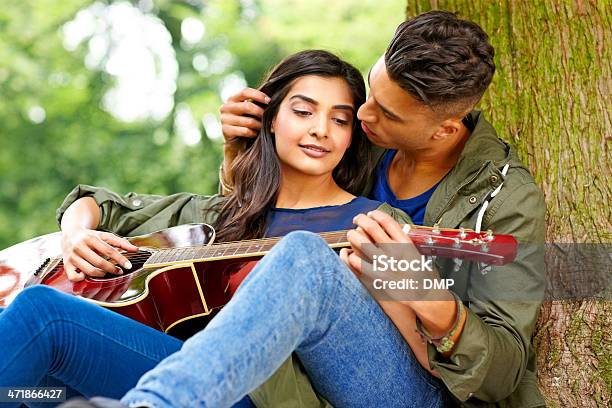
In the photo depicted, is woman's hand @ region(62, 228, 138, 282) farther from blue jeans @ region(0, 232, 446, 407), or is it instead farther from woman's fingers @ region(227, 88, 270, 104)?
woman's fingers @ region(227, 88, 270, 104)

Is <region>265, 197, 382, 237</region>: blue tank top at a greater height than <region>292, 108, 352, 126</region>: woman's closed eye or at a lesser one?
lesser

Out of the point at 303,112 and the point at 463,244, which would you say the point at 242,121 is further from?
the point at 463,244

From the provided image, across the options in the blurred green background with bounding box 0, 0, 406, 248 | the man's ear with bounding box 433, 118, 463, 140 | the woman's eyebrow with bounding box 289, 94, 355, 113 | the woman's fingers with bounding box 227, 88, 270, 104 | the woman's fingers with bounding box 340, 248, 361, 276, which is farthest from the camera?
the blurred green background with bounding box 0, 0, 406, 248

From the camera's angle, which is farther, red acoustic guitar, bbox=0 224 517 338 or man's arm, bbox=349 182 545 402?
red acoustic guitar, bbox=0 224 517 338

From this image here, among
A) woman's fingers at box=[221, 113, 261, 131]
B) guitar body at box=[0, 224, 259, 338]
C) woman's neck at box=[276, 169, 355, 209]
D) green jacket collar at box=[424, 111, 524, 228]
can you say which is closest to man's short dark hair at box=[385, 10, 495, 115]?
green jacket collar at box=[424, 111, 524, 228]

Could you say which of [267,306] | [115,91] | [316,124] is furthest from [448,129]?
[115,91]

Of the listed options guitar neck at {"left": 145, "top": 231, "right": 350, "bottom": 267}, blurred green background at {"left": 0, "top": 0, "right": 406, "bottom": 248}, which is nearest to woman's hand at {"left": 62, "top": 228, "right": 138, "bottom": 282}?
guitar neck at {"left": 145, "top": 231, "right": 350, "bottom": 267}

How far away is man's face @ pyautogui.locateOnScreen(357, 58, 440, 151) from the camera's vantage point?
2.77m

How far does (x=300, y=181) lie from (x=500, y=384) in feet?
3.61

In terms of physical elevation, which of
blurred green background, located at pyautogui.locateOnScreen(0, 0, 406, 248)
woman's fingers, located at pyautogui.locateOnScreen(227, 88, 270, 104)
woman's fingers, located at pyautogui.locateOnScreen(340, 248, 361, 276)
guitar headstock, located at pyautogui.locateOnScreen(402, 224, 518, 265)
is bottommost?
blurred green background, located at pyautogui.locateOnScreen(0, 0, 406, 248)

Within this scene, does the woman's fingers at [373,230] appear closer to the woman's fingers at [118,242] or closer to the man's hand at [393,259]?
the man's hand at [393,259]

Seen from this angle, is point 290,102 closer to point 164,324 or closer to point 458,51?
point 458,51

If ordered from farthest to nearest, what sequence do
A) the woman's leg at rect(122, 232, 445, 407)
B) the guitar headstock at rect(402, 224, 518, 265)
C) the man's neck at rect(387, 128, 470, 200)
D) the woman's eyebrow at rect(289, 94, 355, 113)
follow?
1. the woman's eyebrow at rect(289, 94, 355, 113)
2. the man's neck at rect(387, 128, 470, 200)
3. the guitar headstock at rect(402, 224, 518, 265)
4. the woman's leg at rect(122, 232, 445, 407)

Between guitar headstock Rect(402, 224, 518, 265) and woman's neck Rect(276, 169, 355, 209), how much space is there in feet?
2.64
